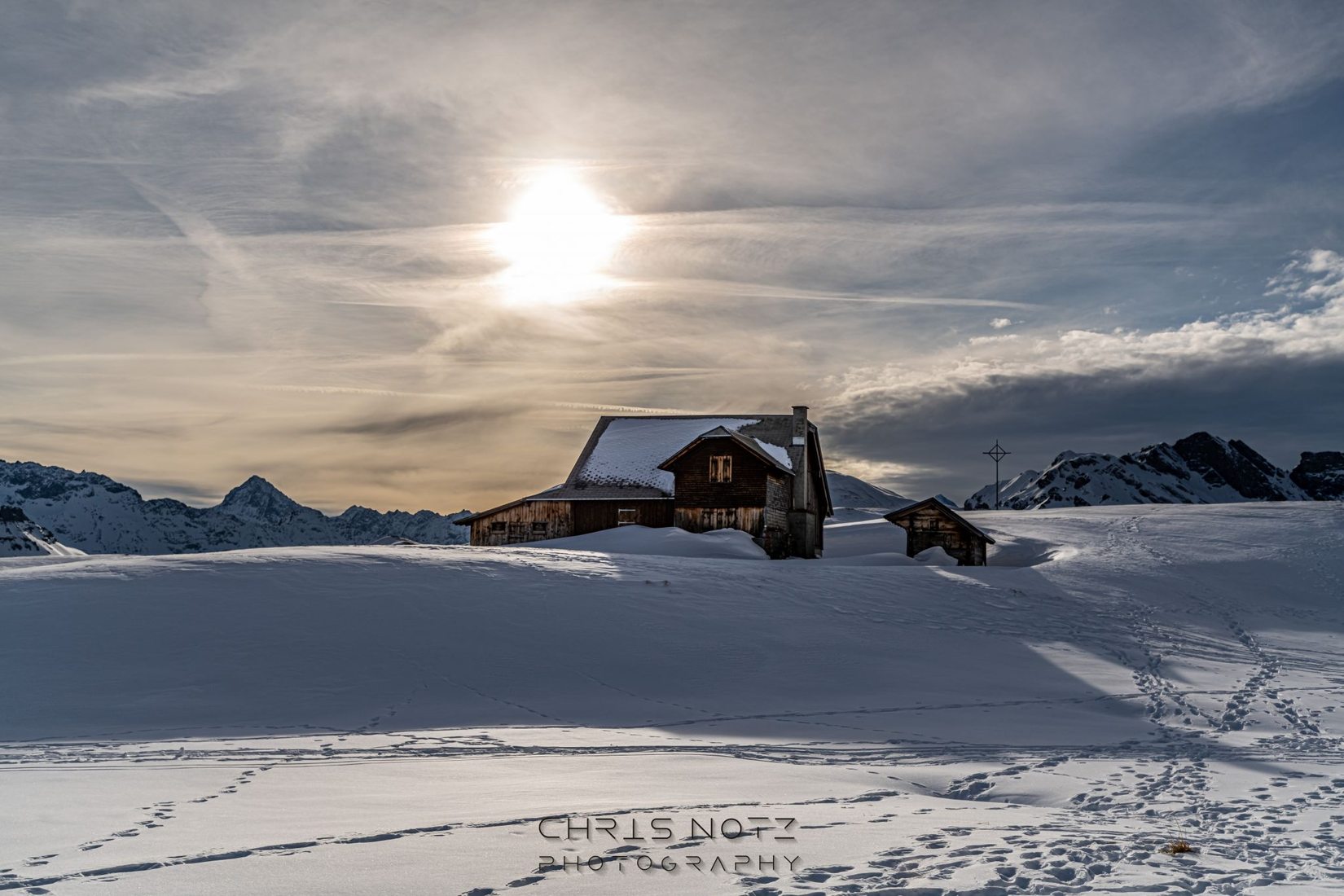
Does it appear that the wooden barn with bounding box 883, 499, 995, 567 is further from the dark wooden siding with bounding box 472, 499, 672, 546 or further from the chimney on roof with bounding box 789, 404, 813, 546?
the dark wooden siding with bounding box 472, 499, 672, 546

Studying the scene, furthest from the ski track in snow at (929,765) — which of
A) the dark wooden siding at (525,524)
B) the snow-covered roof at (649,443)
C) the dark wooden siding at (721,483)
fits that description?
the snow-covered roof at (649,443)

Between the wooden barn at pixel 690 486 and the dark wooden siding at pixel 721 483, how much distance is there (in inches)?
1.4

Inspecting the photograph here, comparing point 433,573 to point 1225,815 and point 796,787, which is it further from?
point 1225,815

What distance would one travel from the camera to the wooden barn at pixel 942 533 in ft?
142

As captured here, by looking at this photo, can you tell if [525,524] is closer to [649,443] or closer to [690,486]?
[649,443]

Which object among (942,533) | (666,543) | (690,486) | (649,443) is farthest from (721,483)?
(942,533)

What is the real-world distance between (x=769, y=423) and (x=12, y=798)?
140ft

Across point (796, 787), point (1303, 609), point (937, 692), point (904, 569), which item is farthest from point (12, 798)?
point (1303, 609)

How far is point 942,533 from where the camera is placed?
4394cm

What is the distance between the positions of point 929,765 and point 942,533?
32291 millimetres

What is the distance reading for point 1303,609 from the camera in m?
33.4

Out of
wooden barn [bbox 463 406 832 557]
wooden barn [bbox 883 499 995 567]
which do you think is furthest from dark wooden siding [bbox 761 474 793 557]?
wooden barn [bbox 883 499 995 567]

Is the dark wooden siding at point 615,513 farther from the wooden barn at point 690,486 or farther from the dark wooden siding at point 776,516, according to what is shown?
the dark wooden siding at point 776,516

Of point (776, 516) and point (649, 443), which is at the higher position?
point (649, 443)
